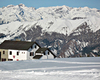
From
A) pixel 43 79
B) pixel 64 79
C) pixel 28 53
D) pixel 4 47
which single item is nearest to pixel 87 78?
pixel 64 79

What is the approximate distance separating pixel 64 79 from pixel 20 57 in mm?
54844

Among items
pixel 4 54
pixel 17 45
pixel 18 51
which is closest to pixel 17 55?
pixel 18 51

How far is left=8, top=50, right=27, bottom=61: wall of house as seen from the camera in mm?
70662

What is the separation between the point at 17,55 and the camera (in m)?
70.9

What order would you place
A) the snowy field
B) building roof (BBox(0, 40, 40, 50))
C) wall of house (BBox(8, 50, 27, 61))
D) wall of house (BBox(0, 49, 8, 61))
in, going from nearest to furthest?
the snowy field
wall of house (BBox(8, 50, 27, 61))
building roof (BBox(0, 40, 40, 50))
wall of house (BBox(0, 49, 8, 61))

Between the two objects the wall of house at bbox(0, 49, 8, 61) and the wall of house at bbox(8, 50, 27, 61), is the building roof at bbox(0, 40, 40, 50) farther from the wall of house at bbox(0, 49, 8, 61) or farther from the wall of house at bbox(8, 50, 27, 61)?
the wall of house at bbox(0, 49, 8, 61)

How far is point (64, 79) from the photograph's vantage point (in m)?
17.0

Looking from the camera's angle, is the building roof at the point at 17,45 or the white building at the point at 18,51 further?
the building roof at the point at 17,45

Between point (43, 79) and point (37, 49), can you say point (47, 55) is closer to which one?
point (37, 49)

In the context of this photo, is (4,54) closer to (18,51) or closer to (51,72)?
(18,51)

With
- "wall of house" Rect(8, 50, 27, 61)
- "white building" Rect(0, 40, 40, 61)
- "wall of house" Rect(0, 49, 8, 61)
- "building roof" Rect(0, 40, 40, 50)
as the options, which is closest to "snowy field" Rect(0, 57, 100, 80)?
"wall of house" Rect(8, 50, 27, 61)

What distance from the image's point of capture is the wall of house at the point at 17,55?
70.7 metres

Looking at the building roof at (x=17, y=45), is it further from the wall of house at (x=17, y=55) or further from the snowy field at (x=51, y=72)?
the snowy field at (x=51, y=72)

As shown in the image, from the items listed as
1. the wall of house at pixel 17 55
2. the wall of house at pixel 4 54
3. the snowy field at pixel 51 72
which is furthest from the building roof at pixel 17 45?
the snowy field at pixel 51 72
